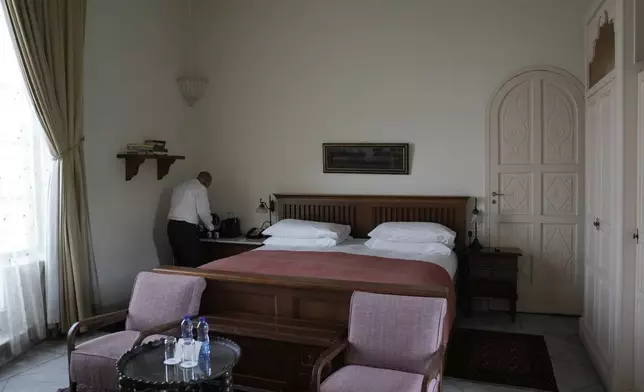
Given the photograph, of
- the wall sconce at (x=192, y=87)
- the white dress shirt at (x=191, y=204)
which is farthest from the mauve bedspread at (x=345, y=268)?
the wall sconce at (x=192, y=87)

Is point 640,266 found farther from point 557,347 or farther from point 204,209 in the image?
point 204,209

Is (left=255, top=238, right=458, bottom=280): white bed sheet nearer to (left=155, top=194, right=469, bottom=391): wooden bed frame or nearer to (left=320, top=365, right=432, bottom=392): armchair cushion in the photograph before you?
(left=155, top=194, right=469, bottom=391): wooden bed frame

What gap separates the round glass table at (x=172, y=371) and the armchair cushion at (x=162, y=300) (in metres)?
0.56

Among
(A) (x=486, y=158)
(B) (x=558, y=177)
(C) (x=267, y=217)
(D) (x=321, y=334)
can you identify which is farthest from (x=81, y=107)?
(B) (x=558, y=177)

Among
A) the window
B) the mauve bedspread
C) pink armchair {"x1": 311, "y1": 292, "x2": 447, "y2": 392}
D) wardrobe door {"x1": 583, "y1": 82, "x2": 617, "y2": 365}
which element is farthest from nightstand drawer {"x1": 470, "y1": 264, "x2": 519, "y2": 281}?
the window

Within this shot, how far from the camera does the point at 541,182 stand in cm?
491

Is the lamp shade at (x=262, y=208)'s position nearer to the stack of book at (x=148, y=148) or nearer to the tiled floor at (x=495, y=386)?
the stack of book at (x=148, y=148)

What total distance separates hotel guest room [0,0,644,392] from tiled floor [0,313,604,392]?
0.8 inches

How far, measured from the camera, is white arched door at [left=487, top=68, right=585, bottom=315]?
15.8 ft

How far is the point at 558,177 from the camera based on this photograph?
487 cm

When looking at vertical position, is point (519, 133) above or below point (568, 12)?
below

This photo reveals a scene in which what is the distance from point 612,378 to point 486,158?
2393 mm

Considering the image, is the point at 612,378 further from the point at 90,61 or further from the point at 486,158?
the point at 90,61

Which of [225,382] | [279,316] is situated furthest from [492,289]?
[225,382]
